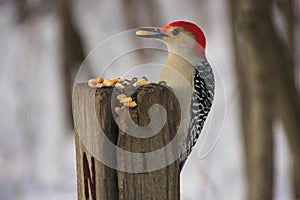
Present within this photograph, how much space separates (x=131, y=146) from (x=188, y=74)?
0.69 feet

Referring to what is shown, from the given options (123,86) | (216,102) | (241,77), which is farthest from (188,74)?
(241,77)

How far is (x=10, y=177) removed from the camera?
3.38 meters

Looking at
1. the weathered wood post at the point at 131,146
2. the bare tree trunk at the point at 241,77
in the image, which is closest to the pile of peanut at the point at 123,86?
the weathered wood post at the point at 131,146

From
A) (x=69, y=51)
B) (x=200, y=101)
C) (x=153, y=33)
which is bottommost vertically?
(x=200, y=101)

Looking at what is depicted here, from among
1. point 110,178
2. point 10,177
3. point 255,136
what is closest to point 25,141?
point 10,177

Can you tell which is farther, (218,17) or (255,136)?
(218,17)

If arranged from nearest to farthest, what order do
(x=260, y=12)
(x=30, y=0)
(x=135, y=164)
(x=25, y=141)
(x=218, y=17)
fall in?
1. (x=135, y=164)
2. (x=260, y=12)
3. (x=30, y=0)
4. (x=25, y=141)
5. (x=218, y=17)

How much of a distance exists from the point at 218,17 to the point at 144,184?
2774 millimetres

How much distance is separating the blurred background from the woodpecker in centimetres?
54

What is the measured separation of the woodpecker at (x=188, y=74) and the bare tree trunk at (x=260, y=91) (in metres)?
0.53

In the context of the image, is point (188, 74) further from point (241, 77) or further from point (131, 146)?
point (241, 77)

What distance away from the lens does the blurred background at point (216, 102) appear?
1.94 metres

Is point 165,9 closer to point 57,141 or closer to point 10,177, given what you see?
point 57,141

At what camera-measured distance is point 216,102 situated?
204 cm
